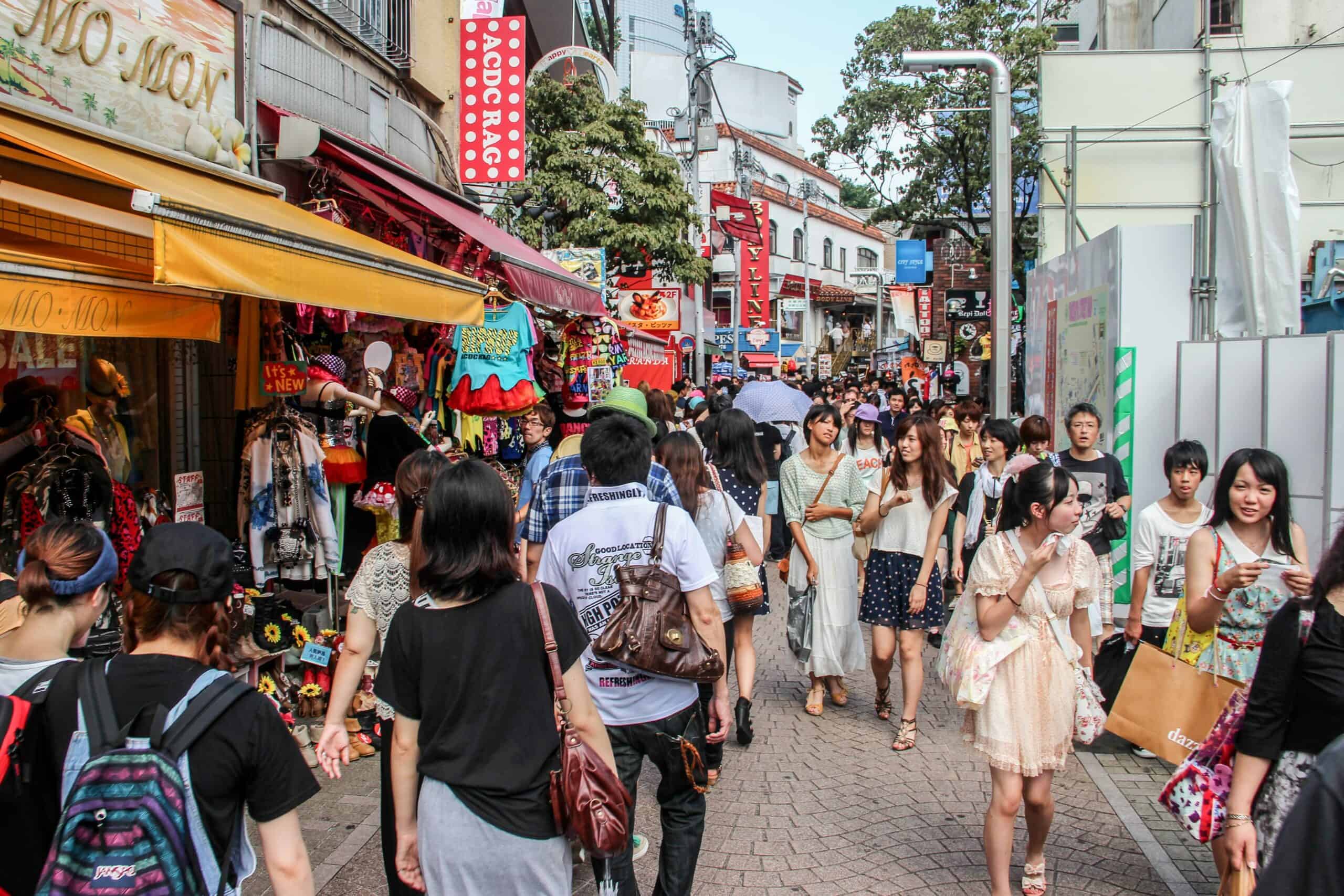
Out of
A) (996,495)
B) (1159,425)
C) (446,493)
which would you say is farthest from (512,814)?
(1159,425)

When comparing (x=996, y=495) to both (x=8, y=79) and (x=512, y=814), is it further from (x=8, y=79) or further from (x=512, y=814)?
(x=8, y=79)

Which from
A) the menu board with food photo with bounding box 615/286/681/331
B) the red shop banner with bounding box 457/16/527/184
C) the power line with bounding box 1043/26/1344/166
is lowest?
the menu board with food photo with bounding box 615/286/681/331

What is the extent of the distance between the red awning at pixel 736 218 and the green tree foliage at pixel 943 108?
10197mm

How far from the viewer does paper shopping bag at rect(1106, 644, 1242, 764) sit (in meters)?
3.77

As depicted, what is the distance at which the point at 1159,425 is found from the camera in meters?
7.92

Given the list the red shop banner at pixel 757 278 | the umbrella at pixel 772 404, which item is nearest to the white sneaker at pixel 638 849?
the umbrella at pixel 772 404

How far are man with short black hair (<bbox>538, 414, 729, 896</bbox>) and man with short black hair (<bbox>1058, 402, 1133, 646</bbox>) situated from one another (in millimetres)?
3808

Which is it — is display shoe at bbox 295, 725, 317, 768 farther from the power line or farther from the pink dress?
the power line

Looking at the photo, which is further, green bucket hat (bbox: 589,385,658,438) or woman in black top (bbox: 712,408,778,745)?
woman in black top (bbox: 712,408,778,745)

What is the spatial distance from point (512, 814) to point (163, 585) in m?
1.00

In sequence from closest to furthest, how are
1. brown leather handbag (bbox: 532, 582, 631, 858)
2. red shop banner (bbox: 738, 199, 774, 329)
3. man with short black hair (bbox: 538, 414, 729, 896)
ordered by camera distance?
brown leather handbag (bbox: 532, 582, 631, 858) < man with short black hair (bbox: 538, 414, 729, 896) < red shop banner (bbox: 738, 199, 774, 329)

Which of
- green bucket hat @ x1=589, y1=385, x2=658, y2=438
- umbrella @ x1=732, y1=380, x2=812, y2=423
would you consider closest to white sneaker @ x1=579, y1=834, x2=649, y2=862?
green bucket hat @ x1=589, y1=385, x2=658, y2=438

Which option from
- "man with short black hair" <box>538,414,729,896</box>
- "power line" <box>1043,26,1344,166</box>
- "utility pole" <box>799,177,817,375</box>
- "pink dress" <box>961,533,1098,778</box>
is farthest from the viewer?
"utility pole" <box>799,177,817,375</box>

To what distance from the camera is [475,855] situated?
8.54 feet
